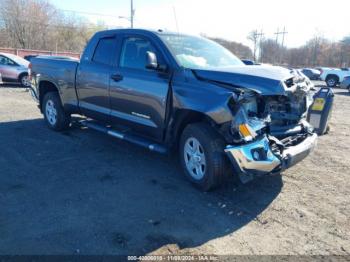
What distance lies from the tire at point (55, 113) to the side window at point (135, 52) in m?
2.25

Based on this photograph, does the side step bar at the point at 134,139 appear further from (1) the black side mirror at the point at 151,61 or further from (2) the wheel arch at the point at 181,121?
(1) the black side mirror at the point at 151,61

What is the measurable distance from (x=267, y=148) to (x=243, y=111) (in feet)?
1.61

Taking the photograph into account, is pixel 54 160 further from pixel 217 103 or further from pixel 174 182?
pixel 217 103

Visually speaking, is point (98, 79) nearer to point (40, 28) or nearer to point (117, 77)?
point (117, 77)

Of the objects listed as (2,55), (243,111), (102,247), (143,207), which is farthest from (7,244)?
(2,55)

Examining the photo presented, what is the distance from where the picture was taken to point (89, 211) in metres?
3.75

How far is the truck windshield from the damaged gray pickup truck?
0.02 meters

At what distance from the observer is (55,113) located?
23.0 feet

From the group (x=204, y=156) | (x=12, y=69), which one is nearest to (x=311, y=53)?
(x=12, y=69)

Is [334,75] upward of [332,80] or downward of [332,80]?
upward

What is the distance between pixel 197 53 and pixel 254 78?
129cm

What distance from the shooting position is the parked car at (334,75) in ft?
82.8

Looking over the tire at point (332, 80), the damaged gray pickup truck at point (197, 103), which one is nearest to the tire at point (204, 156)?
the damaged gray pickup truck at point (197, 103)

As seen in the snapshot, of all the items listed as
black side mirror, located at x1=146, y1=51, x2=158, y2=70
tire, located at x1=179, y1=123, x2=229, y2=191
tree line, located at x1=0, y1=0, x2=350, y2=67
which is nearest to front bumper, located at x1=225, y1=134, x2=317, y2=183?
tire, located at x1=179, y1=123, x2=229, y2=191
